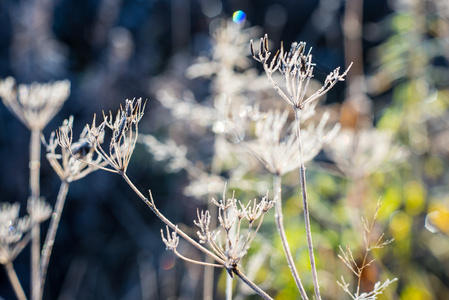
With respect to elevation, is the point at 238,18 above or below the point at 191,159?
above

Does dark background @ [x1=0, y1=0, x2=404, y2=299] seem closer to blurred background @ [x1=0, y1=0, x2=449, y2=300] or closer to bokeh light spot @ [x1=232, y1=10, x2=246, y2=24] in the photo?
blurred background @ [x1=0, y1=0, x2=449, y2=300]

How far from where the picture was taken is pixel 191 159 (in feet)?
9.20

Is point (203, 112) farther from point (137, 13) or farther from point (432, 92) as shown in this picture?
point (137, 13)

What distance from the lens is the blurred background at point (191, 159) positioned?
2172 mm

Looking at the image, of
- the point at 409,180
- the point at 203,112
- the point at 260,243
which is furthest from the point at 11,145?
the point at 409,180

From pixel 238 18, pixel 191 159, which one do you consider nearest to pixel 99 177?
pixel 191 159

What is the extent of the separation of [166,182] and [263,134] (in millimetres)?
2199

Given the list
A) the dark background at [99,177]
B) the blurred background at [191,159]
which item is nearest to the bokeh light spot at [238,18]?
the blurred background at [191,159]

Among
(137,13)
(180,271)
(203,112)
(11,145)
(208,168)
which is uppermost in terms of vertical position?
(137,13)

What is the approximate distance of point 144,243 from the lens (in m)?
2.85

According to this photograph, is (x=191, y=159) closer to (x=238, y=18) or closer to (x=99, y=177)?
(x=99, y=177)

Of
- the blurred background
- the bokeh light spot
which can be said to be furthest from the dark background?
the bokeh light spot

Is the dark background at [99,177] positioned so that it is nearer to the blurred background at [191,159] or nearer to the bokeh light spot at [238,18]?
the blurred background at [191,159]

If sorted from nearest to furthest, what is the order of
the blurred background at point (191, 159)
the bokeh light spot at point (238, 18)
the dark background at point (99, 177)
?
1. the blurred background at point (191, 159)
2. the bokeh light spot at point (238, 18)
3. the dark background at point (99, 177)
